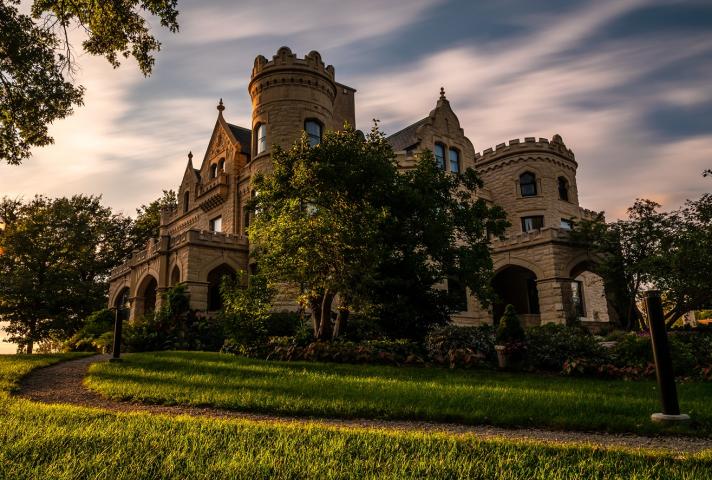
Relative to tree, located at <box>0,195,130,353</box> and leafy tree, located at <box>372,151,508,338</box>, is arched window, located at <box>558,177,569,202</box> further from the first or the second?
tree, located at <box>0,195,130,353</box>

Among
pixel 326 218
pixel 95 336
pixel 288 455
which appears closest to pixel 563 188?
pixel 326 218

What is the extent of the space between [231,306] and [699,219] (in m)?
19.1

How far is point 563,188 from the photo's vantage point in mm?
30719

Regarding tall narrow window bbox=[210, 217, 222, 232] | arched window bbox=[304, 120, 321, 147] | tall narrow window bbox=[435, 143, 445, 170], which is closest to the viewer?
arched window bbox=[304, 120, 321, 147]

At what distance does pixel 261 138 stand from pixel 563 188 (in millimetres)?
18599

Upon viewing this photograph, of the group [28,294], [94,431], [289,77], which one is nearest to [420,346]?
[94,431]

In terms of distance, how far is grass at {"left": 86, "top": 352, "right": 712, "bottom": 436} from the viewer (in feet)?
20.7

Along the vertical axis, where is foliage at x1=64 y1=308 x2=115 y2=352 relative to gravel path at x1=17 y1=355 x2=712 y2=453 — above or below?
above

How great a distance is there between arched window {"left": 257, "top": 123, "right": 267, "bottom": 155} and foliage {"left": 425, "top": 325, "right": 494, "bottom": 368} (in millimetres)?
14850

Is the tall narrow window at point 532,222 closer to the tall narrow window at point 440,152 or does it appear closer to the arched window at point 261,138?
the tall narrow window at point 440,152

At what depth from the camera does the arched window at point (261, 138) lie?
26216 millimetres

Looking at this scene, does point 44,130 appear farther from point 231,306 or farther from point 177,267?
point 177,267

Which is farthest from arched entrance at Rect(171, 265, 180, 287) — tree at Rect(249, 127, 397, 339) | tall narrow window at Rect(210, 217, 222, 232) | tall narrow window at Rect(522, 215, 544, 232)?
tall narrow window at Rect(522, 215, 544, 232)

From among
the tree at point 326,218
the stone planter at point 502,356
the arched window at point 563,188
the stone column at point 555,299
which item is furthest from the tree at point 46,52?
the arched window at point 563,188
